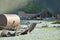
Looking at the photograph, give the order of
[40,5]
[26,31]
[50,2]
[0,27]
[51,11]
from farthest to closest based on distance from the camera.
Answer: [40,5] < [50,2] < [51,11] < [0,27] < [26,31]

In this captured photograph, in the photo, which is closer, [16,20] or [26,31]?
[26,31]

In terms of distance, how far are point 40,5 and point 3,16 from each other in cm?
2976

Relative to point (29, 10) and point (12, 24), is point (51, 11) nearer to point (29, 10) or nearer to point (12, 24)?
point (29, 10)

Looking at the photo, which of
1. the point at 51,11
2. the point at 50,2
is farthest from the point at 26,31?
the point at 50,2

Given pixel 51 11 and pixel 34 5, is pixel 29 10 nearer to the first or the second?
pixel 34 5

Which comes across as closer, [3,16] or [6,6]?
[3,16]

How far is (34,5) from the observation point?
1858 inches

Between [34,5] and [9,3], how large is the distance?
723 cm

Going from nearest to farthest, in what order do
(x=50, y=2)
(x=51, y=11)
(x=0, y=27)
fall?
1. (x=0, y=27)
2. (x=51, y=11)
3. (x=50, y=2)

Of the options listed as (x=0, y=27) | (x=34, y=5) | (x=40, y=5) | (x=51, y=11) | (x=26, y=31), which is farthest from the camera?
(x=34, y=5)

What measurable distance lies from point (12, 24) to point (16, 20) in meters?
0.66

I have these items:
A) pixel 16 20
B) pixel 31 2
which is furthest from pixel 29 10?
pixel 16 20

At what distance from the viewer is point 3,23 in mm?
14484

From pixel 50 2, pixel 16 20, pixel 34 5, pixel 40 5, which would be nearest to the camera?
pixel 16 20
